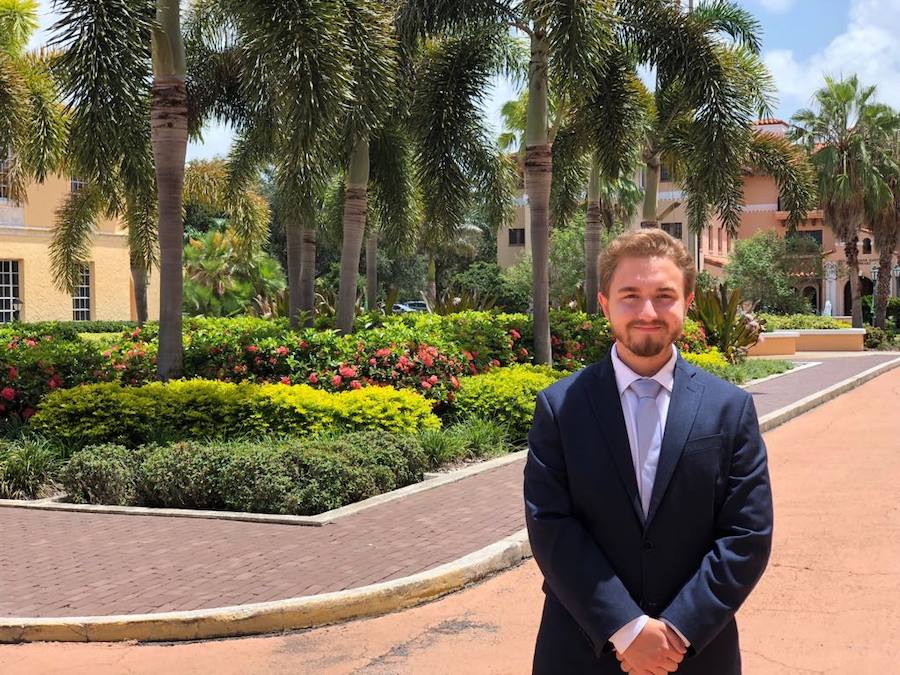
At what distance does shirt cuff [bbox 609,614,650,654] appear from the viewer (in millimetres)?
2406

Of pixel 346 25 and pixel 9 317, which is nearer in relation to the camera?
pixel 346 25

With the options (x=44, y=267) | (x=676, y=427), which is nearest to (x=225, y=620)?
(x=676, y=427)

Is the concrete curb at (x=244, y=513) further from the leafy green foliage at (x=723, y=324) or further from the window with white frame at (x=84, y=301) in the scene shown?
the window with white frame at (x=84, y=301)

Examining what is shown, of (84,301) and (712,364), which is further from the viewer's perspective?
(84,301)

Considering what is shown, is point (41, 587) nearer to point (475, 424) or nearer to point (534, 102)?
point (475, 424)

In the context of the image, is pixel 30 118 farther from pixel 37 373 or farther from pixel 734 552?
pixel 734 552

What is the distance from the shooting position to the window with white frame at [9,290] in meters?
33.1

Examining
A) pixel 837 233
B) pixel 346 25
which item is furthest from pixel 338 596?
pixel 837 233

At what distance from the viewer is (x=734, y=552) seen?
2479 millimetres

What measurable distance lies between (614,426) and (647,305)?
0.33 meters

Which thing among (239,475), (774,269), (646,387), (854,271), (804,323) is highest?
(774,269)

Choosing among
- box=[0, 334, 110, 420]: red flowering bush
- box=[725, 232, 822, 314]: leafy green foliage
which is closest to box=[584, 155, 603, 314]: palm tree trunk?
box=[0, 334, 110, 420]: red flowering bush

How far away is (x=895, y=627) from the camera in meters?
5.45

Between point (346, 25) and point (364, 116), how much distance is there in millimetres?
1954
